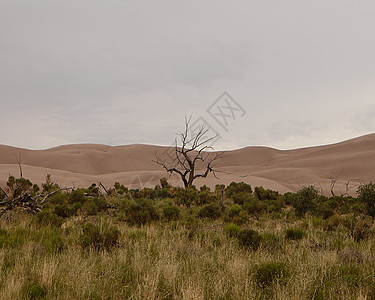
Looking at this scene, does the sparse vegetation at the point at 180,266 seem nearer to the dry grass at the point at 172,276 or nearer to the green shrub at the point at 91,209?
the dry grass at the point at 172,276

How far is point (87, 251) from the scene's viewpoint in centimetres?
594

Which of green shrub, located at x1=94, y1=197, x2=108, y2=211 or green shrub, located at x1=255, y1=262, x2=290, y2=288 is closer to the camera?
green shrub, located at x1=255, y1=262, x2=290, y2=288

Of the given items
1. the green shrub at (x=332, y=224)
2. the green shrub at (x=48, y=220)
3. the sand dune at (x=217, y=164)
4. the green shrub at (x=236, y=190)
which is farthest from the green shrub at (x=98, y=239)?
the sand dune at (x=217, y=164)

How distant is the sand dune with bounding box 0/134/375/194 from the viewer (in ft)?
162

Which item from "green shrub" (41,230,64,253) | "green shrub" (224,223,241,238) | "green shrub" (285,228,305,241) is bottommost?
"green shrub" (285,228,305,241)

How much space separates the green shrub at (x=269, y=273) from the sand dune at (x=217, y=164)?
32.4 meters

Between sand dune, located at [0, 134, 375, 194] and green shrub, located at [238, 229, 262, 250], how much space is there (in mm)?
30186

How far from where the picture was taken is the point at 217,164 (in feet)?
310

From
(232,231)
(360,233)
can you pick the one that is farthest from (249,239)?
(360,233)

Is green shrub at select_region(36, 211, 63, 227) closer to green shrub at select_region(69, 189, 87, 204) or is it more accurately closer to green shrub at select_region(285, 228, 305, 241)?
green shrub at select_region(69, 189, 87, 204)

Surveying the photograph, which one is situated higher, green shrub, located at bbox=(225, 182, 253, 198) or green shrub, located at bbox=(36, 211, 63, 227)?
green shrub, located at bbox=(36, 211, 63, 227)

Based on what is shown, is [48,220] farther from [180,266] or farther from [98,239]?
[180,266]

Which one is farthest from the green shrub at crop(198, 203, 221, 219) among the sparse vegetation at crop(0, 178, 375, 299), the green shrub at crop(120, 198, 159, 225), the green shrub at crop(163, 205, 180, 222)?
the sparse vegetation at crop(0, 178, 375, 299)

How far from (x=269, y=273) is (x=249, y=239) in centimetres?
231
